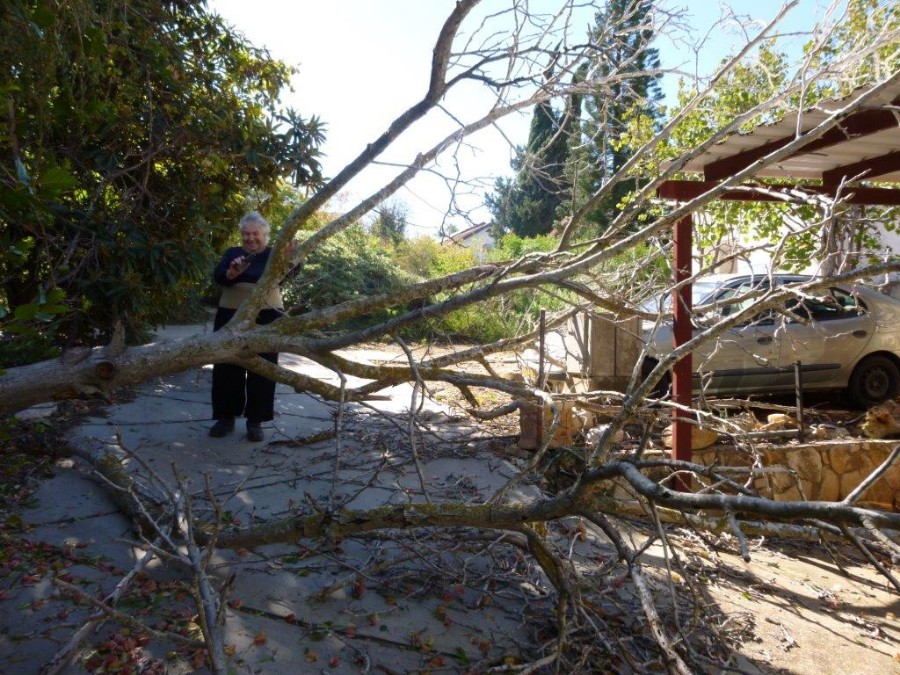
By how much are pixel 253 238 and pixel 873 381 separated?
24.7 feet

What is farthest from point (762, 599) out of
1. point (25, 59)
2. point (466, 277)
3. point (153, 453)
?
point (25, 59)

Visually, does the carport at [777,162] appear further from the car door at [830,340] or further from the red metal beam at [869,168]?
the car door at [830,340]

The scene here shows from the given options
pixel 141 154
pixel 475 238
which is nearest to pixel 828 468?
pixel 141 154

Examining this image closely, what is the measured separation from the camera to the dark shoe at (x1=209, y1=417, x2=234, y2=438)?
15.7ft

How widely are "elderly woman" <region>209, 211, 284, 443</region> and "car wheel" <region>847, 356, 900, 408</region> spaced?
23.1ft

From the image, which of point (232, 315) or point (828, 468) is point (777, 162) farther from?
point (232, 315)

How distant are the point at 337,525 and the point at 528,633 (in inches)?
36.9

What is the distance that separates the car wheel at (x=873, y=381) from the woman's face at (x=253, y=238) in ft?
23.5

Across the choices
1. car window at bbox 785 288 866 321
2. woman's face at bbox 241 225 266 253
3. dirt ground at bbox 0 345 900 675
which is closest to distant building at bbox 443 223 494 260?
dirt ground at bbox 0 345 900 675

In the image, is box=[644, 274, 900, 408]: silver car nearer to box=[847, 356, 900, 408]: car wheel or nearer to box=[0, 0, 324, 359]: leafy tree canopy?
box=[847, 356, 900, 408]: car wheel

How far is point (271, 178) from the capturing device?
20.8ft

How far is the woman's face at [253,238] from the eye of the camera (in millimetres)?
4641

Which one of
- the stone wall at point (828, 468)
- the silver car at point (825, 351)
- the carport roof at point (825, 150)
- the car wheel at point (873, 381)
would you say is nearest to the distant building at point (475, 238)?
the carport roof at point (825, 150)

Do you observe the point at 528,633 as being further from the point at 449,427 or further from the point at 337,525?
the point at 449,427
